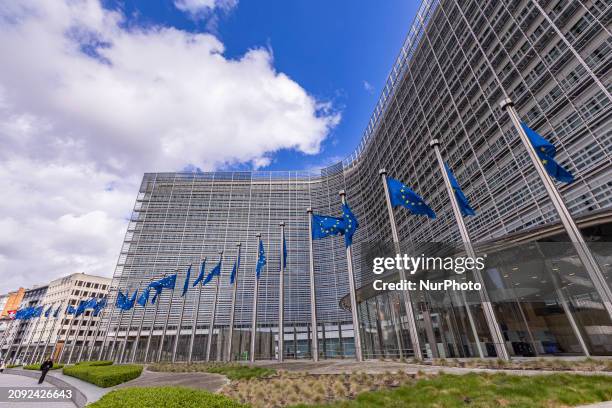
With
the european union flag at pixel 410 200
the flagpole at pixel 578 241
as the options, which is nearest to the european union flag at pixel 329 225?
the european union flag at pixel 410 200

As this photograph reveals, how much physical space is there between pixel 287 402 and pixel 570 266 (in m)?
19.1

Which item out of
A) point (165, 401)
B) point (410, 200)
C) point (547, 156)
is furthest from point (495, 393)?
point (547, 156)

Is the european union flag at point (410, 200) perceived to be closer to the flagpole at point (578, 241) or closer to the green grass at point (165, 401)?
the flagpole at point (578, 241)

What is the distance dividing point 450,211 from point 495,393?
28.4 m

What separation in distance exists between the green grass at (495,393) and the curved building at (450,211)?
7.82m

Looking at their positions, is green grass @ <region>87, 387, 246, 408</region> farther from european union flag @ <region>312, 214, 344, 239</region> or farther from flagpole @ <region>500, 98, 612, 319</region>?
flagpole @ <region>500, 98, 612, 319</region>

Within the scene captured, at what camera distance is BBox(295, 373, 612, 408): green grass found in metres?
6.48

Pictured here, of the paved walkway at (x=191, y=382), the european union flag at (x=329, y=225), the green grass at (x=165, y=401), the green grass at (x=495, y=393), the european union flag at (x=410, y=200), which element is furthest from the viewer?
the european union flag at (x=329, y=225)

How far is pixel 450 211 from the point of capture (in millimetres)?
33000

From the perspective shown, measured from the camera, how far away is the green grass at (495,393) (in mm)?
6480

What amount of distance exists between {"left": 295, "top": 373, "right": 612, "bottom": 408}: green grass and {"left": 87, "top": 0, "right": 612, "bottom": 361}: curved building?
308 inches

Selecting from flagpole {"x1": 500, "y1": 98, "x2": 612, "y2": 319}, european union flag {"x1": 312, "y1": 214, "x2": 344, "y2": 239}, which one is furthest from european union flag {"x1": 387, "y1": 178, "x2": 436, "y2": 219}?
flagpole {"x1": 500, "y1": 98, "x2": 612, "y2": 319}

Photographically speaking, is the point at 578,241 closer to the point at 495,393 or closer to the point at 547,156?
the point at 547,156

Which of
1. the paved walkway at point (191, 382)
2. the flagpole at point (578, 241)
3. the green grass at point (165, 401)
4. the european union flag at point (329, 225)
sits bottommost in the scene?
the paved walkway at point (191, 382)
